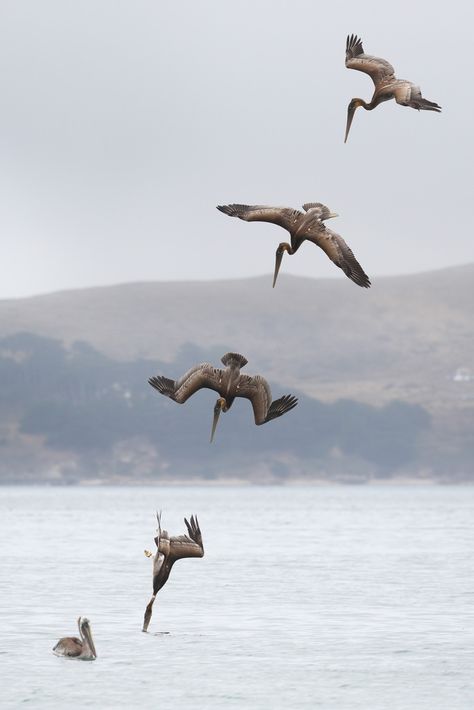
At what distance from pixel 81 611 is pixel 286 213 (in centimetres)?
3170

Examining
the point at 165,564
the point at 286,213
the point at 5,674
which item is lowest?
the point at 5,674

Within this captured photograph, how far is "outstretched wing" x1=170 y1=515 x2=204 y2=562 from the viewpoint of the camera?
40.5 metres

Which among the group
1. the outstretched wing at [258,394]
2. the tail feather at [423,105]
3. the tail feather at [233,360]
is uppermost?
the tail feather at [423,105]

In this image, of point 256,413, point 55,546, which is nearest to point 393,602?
point 256,413

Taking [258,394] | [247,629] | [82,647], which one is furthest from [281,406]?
[247,629]

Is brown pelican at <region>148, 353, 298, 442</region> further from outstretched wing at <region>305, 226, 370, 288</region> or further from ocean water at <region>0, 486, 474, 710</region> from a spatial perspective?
ocean water at <region>0, 486, 474, 710</region>

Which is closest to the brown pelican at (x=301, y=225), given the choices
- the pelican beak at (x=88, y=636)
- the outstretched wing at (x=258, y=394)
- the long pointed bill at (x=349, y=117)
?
the long pointed bill at (x=349, y=117)

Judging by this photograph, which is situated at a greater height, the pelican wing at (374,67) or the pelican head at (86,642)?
the pelican wing at (374,67)

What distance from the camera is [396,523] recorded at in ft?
554

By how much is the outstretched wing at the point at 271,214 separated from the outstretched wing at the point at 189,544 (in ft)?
40.6

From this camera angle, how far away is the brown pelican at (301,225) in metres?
27.2

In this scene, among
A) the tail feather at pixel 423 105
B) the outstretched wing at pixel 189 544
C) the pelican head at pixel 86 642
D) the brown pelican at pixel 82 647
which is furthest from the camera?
the brown pelican at pixel 82 647

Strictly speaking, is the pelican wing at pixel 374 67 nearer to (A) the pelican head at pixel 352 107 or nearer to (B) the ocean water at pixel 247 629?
(A) the pelican head at pixel 352 107

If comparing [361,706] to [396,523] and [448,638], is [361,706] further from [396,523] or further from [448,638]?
[396,523]
